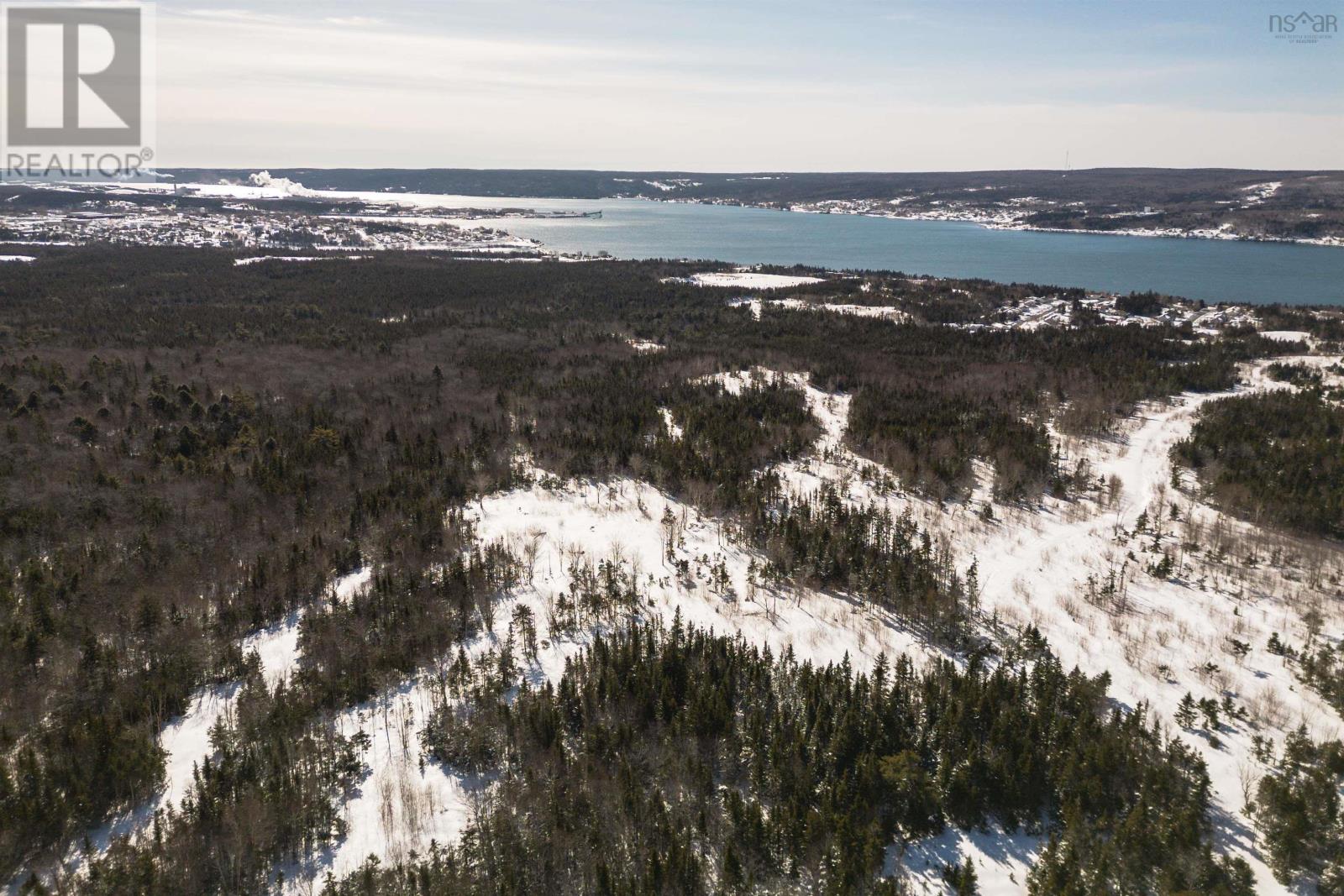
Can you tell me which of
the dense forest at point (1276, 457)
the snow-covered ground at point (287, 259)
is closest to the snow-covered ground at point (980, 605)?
the dense forest at point (1276, 457)

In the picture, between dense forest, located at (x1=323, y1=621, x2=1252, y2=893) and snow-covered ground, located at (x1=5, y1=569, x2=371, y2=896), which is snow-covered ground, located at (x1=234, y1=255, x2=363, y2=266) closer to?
snow-covered ground, located at (x1=5, y1=569, x2=371, y2=896)

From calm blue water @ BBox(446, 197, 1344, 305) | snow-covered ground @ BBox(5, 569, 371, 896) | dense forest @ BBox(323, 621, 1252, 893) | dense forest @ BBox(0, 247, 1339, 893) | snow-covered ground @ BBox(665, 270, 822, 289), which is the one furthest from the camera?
calm blue water @ BBox(446, 197, 1344, 305)

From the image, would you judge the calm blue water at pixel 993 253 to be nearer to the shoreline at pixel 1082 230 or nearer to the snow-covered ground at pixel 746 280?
the shoreline at pixel 1082 230

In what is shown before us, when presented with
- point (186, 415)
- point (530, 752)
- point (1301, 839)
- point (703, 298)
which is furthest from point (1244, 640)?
point (703, 298)

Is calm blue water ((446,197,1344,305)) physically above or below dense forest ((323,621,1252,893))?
above

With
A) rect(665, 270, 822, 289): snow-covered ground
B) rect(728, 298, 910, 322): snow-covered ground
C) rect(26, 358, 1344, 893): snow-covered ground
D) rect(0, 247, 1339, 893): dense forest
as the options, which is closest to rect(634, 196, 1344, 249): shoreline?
rect(665, 270, 822, 289): snow-covered ground

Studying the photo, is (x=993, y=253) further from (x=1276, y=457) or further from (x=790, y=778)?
(x=790, y=778)

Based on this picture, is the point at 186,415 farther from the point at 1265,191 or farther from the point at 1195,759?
the point at 1265,191
